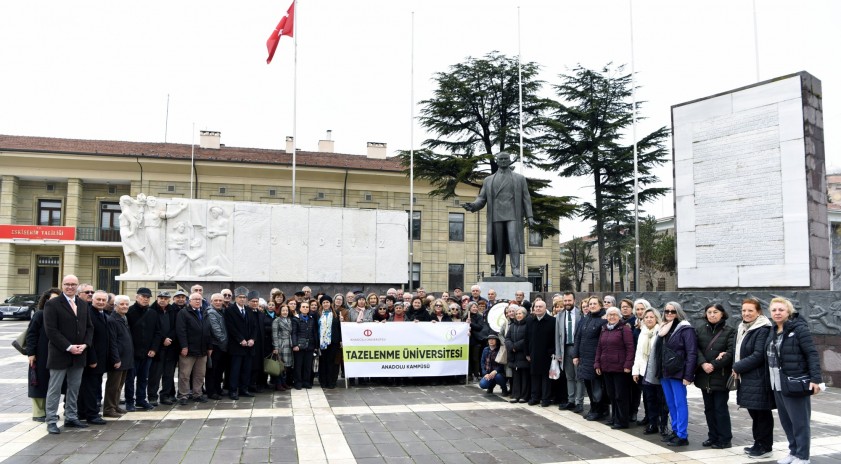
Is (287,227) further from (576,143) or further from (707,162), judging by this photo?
(576,143)

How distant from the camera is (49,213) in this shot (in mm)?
35812

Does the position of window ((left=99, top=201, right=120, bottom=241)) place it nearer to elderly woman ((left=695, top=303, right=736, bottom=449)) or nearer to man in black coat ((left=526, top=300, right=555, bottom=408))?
man in black coat ((left=526, top=300, right=555, bottom=408))

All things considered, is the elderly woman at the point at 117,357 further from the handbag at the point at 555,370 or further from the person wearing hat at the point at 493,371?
the handbag at the point at 555,370

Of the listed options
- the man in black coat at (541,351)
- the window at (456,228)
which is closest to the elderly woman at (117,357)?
the man in black coat at (541,351)

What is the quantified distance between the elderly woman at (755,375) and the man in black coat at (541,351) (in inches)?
122

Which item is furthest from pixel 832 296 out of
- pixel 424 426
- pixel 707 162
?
pixel 424 426

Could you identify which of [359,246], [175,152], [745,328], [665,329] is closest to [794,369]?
[745,328]

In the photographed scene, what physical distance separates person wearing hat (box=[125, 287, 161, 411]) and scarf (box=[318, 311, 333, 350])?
108 inches

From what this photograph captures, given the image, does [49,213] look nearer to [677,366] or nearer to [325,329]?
[325,329]

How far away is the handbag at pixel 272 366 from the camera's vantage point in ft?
32.3

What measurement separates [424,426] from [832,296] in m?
7.59

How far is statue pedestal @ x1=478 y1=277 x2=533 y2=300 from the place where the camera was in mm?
13000

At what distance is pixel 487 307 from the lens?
11312 millimetres

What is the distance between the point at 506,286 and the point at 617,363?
565 cm
